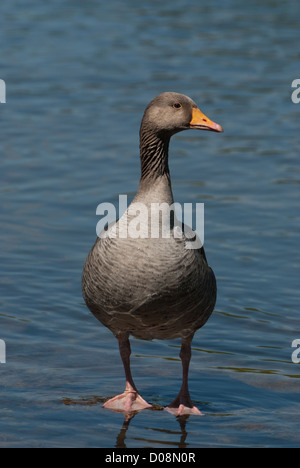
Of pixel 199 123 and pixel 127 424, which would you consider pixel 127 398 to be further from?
pixel 199 123

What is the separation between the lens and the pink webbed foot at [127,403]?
8.15 metres

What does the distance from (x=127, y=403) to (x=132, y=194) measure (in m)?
6.47

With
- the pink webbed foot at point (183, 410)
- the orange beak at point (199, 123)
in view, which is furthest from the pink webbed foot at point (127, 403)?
the orange beak at point (199, 123)

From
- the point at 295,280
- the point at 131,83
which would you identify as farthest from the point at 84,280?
the point at 131,83

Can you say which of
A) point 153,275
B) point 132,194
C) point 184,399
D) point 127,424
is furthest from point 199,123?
point 132,194

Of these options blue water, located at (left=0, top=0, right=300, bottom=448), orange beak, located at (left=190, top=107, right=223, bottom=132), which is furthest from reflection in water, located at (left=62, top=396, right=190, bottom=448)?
orange beak, located at (left=190, top=107, right=223, bottom=132)

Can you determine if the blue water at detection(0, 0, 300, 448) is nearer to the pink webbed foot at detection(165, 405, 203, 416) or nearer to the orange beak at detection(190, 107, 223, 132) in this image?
the pink webbed foot at detection(165, 405, 203, 416)

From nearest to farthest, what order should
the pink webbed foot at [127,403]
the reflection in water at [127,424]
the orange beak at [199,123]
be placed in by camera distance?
the reflection in water at [127,424] < the pink webbed foot at [127,403] < the orange beak at [199,123]

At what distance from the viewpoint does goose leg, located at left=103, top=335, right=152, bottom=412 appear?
8164mm

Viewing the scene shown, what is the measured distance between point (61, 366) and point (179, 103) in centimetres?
282

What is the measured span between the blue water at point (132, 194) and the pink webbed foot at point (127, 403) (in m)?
0.08

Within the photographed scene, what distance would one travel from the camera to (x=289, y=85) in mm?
20500

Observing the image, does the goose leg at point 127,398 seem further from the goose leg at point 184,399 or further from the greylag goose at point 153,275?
the goose leg at point 184,399

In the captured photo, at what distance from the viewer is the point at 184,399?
8281 millimetres
